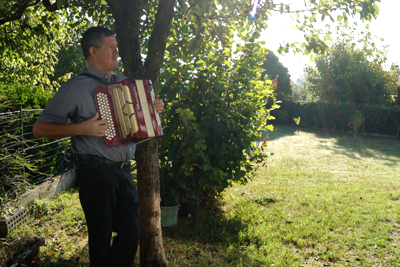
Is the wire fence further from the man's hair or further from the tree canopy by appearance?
the man's hair

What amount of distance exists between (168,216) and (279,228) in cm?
186

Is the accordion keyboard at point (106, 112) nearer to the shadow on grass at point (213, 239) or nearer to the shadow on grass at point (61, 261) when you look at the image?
the shadow on grass at point (61, 261)

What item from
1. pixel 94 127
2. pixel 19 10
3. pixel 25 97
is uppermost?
pixel 19 10

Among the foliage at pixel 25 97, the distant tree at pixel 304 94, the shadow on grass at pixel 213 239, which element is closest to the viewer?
the shadow on grass at pixel 213 239

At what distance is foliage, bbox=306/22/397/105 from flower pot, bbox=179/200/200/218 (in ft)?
73.7

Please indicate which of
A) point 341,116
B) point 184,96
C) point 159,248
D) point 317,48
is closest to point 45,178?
point 184,96

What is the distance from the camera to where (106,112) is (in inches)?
105

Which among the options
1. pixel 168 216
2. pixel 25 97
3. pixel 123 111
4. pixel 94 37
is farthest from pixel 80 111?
pixel 25 97

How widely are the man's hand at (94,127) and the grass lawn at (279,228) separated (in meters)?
2.18

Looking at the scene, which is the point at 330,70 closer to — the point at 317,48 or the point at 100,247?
the point at 317,48

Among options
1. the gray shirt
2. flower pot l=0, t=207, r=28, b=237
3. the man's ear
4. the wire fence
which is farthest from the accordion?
flower pot l=0, t=207, r=28, b=237

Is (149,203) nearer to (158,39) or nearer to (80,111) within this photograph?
(80,111)

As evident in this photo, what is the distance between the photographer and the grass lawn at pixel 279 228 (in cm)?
428

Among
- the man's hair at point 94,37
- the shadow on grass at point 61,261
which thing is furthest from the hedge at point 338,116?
the man's hair at point 94,37
